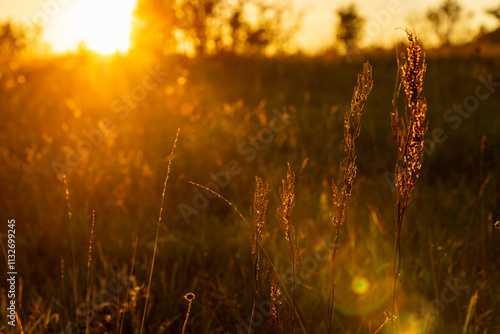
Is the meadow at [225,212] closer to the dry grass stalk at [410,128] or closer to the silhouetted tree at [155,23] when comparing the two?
the dry grass stalk at [410,128]

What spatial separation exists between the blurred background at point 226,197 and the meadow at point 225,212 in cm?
2

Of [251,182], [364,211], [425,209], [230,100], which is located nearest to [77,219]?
[251,182]

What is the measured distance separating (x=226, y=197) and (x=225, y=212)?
15 cm

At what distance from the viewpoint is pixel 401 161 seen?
3.89 feet

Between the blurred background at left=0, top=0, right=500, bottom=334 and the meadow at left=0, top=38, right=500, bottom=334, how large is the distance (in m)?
0.02

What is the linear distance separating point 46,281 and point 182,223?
1077 mm

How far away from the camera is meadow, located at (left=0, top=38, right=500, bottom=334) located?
2449mm

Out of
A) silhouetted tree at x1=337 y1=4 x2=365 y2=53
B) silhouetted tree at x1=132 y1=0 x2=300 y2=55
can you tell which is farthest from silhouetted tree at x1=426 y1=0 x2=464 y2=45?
silhouetted tree at x1=132 y1=0 x2=300 y2=55

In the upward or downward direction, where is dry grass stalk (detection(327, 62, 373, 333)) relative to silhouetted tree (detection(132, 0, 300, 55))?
downward

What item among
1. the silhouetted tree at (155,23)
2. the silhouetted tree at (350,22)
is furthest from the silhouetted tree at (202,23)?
the silhouetted tree at (350,22)

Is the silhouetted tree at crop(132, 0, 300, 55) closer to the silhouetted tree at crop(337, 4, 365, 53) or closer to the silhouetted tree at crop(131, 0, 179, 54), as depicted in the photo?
the silhouetted tree at crop(131, 0, 179, 54)

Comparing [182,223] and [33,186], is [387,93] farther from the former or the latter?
[33,186]

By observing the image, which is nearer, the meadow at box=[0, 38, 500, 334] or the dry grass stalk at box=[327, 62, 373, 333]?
the dry grass stalk at box=[327, 62, 373, 333]

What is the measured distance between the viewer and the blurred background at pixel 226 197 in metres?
2.50
